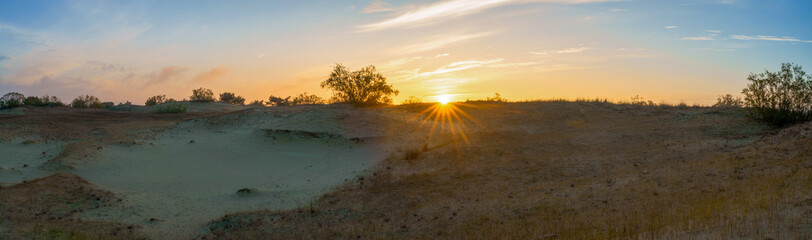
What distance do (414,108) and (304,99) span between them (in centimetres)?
2437

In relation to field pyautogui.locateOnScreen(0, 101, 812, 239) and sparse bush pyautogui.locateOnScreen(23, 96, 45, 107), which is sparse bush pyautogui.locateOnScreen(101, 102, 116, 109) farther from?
field pyautogui.locateOnScreen(0, 101, 812, 239)

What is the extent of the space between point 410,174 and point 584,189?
267 inches

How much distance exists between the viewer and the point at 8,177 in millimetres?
14586

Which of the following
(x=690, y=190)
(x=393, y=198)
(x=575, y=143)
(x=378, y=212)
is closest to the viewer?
(x=690, y=190)

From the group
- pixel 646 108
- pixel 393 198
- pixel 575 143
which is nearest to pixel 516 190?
pixel 393 198

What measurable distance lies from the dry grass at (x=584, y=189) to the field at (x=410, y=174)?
0.06 meters

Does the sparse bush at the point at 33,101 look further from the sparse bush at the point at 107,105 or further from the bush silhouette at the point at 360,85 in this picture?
the bush silhouette at the point at 360,85

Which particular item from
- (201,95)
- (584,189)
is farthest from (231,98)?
(584,189)

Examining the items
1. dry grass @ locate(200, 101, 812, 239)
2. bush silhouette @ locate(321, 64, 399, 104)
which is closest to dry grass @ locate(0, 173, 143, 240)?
dry grass @ locate(200, 101, 812, 239)

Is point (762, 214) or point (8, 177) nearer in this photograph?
point (762, 214)

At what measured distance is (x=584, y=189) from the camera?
11531 mm

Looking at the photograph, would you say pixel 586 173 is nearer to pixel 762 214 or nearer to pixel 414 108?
pixel 762 214

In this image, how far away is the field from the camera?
880cm

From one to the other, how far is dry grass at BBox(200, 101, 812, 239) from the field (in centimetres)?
6
